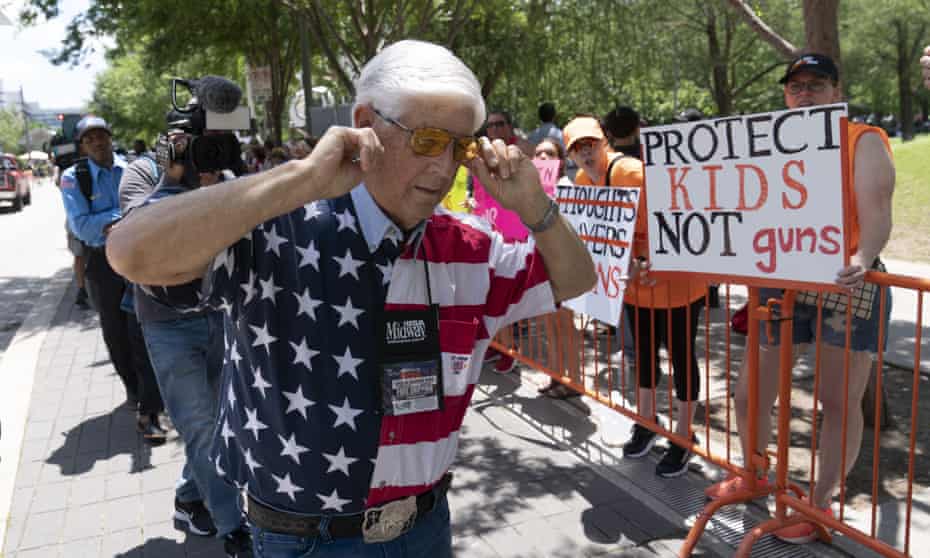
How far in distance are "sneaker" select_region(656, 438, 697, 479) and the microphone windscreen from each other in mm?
3007

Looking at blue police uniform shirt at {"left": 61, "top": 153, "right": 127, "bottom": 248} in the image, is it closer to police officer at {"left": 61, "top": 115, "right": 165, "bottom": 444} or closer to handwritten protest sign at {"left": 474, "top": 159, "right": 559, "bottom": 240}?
police officer at {"left": 61, "top": 115, "right": 165, "bottom": 444}

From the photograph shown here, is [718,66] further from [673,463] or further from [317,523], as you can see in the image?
[317,523]

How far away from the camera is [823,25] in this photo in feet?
16.9

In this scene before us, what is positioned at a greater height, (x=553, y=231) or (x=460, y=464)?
(x=553, y=231)

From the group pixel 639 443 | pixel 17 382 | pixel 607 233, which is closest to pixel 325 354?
pixel 607 233

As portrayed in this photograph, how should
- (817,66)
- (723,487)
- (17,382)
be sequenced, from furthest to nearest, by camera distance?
(17,382), (723,487), (817,66)

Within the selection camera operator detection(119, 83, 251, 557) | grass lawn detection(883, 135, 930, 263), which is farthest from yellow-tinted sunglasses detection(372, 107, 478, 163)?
grass lawn detection(883, 135, 930, 263)

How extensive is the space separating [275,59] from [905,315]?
16.2 meters

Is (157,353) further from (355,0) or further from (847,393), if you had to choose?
(355,0)

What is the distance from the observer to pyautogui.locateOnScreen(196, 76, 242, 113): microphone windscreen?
2.58 meters

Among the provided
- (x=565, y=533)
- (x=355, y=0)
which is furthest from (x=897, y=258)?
(x=565, y=533)

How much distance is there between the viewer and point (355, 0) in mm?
10516

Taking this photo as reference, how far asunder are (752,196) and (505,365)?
350cm

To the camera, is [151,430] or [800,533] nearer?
[800,533]
